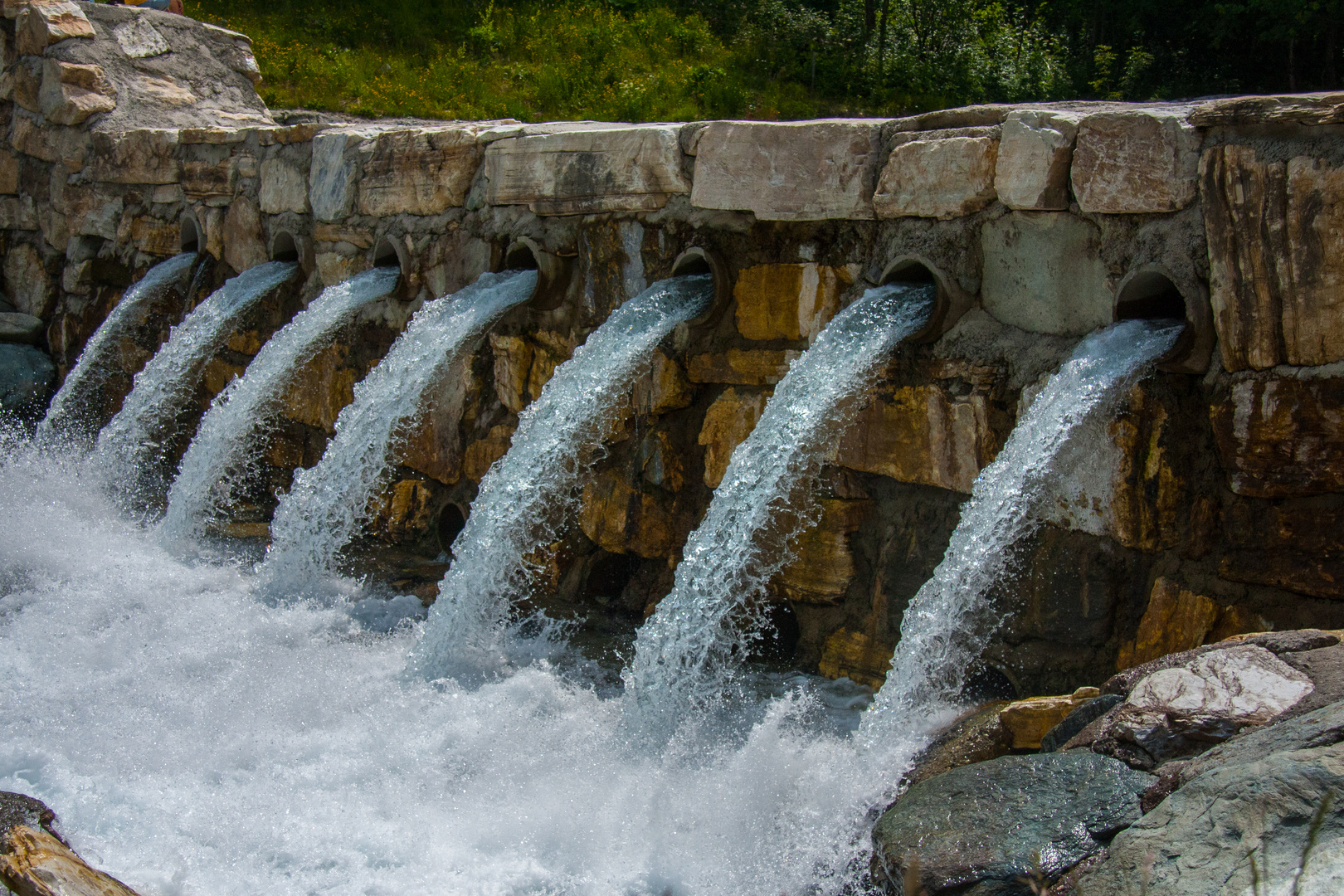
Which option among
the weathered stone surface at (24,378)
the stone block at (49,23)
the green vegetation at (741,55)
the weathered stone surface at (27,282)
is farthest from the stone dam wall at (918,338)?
the green vegetation at (741,55)

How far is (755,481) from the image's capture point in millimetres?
2941

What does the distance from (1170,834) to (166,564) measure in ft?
12.2

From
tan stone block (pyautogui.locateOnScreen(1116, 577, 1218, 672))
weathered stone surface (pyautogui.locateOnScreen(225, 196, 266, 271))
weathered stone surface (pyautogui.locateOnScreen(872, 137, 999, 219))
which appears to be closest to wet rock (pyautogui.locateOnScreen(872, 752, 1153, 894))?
tan stone block (pyautogui.locateOnScreen(1116, 577, 1218, 672))

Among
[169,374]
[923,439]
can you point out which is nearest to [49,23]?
[169,374]

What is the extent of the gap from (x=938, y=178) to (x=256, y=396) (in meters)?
2.80

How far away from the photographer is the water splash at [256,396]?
446 centimetres

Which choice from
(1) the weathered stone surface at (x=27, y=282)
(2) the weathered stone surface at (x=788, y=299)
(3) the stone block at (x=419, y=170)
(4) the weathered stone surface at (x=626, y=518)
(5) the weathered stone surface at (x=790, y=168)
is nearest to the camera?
(5) the weathered stone surface at (x=790, y=168)

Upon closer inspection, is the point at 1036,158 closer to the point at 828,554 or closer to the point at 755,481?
the point at 755,481

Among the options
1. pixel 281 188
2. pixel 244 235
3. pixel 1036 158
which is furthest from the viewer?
pixel 244 235

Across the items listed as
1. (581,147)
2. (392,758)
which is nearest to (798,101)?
(581,147)

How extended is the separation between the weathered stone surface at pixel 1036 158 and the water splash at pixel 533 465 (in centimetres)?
104

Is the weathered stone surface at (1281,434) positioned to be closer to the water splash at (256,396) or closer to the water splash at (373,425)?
the water splash at (373,425)

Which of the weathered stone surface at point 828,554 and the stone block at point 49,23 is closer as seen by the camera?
the weathered stone surface at point 828,554

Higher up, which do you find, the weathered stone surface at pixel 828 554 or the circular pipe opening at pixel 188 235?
the circular pipe opening at pixel 188 235
